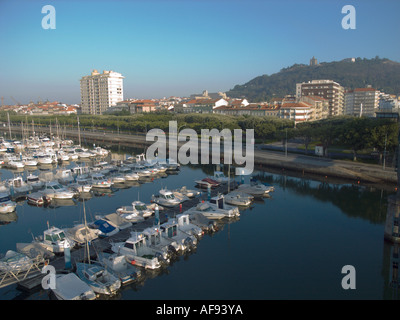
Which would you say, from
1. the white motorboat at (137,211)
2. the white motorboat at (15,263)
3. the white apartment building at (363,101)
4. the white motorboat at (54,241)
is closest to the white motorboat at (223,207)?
the white motorboat at (137,211)

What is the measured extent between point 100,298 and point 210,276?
3842mm

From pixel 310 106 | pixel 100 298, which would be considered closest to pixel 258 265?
pixel 100 298

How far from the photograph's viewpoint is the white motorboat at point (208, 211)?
693 inches

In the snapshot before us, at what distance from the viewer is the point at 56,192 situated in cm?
2138

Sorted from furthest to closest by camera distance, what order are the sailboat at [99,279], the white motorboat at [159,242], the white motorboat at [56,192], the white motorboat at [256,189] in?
the white motorboat at [256,189] → the white motorboat at [56,192] → the white motorboat at [159,242] → the sailboat at [99,279]

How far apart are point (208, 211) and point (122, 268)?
687cm

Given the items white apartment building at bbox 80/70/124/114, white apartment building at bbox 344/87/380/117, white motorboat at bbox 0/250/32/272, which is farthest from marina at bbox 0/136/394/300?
white apartment building at bbox 80/70/124/114

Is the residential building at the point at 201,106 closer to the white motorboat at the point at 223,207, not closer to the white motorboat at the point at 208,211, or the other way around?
the white motorboat at the point at 223,207

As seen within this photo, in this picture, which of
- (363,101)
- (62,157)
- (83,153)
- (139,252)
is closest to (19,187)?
(62,157)

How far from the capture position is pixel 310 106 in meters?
57.4

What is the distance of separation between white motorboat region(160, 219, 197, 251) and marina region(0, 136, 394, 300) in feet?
0.14

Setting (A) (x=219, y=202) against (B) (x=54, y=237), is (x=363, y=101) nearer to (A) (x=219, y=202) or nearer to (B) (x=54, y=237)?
(A) (x=219, y=202)

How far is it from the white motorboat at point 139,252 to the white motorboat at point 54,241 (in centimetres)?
211
